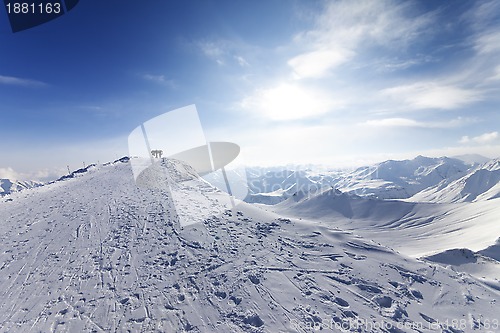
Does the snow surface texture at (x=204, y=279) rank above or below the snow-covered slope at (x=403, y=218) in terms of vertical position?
Answer: above

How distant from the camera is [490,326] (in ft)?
56.6

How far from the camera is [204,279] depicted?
17719mm

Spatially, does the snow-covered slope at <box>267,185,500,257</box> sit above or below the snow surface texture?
below

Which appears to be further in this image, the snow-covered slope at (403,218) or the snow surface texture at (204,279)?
the snow-covered slope at (403,218)

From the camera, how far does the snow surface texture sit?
1459 centimetres

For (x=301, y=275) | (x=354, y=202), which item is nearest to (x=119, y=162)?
(x=301, y=275)

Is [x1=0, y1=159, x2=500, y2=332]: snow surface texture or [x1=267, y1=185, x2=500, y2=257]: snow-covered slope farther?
[x1=267, y1=185, x2=500, y2=257]: snow-covered slope

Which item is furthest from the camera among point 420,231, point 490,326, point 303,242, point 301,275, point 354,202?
point 354,202

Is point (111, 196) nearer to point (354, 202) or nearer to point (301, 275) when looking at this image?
point (301, 275)

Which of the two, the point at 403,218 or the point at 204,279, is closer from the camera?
the point at 204,279

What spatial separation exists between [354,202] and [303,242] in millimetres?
155226

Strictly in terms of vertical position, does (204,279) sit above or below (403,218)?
above

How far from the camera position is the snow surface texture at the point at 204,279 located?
47.9 ft

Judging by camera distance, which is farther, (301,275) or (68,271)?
(301,275)
